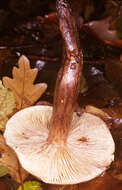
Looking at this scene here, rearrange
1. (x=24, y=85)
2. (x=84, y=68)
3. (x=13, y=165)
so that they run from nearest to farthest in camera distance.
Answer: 1. (x=13, y=165)
2. (x=24, y=85)
3. (x=84, y=68)

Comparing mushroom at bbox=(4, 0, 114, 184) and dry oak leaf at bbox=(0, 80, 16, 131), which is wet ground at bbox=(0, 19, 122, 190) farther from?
dry oak leaf at bbox=(0, 80, 16, 131)

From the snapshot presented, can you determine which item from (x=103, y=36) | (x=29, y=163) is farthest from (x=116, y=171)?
(x=103, y=36)

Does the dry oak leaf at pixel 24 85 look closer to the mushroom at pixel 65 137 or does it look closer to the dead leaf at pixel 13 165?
the mushroom at pixel 65 137

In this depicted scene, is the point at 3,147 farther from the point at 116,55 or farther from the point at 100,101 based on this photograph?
the point at 116,55

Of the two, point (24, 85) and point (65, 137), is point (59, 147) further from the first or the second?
point (24, 85)

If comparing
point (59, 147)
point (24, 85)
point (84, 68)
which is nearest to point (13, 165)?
point (59, 147)

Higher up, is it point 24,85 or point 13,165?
point 24,85

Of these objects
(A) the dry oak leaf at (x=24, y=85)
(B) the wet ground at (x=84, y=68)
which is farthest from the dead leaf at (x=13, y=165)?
(A) the dry oak leaf at (x=24, y=85)

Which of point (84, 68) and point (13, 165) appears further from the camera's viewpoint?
point (84, 68)
